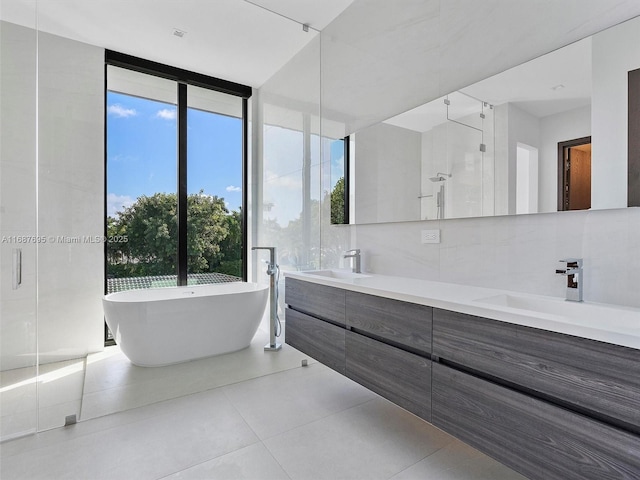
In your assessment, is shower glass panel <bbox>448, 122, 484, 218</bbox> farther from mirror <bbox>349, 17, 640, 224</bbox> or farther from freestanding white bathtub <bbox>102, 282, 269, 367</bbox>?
freestanding white bathtub <bbox>102, 282, 269, 367</bbox>

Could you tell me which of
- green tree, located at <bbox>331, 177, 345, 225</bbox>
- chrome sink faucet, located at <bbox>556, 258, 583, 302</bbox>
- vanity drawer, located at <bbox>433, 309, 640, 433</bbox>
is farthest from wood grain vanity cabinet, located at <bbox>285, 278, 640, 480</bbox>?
green tree, located at <bbox>331, 177, 345, 225</bbox>

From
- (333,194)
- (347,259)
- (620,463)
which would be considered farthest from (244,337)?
(620,463)

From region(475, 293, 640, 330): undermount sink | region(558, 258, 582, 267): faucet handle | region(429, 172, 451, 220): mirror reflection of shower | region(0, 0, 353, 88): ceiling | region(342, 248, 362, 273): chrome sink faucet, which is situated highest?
region(0, 0, 353, 88): ceiling

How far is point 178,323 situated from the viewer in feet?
9.04

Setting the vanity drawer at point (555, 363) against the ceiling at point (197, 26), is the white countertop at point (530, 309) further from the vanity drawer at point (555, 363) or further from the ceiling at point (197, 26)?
the ceiling at point (197, 26)

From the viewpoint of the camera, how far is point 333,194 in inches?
114

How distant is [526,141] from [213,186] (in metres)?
2.85

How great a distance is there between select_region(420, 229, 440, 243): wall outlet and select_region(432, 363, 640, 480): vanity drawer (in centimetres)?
86

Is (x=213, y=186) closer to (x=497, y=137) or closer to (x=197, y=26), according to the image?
(x=197, y=26)

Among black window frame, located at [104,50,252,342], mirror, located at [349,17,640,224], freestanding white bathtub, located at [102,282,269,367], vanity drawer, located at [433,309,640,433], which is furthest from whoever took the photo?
black window frame, located at [104,50,252,342]

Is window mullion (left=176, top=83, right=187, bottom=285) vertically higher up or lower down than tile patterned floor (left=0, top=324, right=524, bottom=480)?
higher up

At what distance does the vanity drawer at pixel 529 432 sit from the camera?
0.92m

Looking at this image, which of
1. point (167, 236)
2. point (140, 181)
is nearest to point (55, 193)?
point (140, 181)

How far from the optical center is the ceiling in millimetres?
2479
